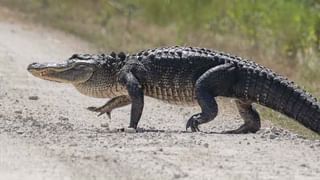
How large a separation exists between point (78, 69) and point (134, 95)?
0.81m

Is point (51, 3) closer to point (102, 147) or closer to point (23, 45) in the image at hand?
point (23, 45)

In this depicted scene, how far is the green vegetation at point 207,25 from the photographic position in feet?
61.1

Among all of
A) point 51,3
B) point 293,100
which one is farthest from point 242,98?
point 51,3

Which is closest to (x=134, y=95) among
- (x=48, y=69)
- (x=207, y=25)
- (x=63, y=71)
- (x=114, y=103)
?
(x=114, y=103)

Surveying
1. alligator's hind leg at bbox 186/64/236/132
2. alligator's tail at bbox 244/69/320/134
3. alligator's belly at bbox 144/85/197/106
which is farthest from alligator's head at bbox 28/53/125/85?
alligator's tail at bbox 244/69/320/134

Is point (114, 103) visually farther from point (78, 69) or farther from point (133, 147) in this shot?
point (133, 147)

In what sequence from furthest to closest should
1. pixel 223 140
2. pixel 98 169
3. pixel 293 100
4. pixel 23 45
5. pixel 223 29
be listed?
pixel 223 29
pixel 23 45
pixel 293 100
pixel 223 140
pixel 98 169

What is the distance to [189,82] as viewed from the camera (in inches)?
413

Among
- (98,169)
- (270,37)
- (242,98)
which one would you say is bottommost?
(98,169)

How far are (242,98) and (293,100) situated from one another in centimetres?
60

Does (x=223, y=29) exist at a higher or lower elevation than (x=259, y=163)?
higher

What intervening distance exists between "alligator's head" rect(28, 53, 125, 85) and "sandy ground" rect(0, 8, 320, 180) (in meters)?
0.52

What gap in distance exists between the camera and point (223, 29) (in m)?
21.5

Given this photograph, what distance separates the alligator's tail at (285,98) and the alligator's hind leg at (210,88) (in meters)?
0.26
